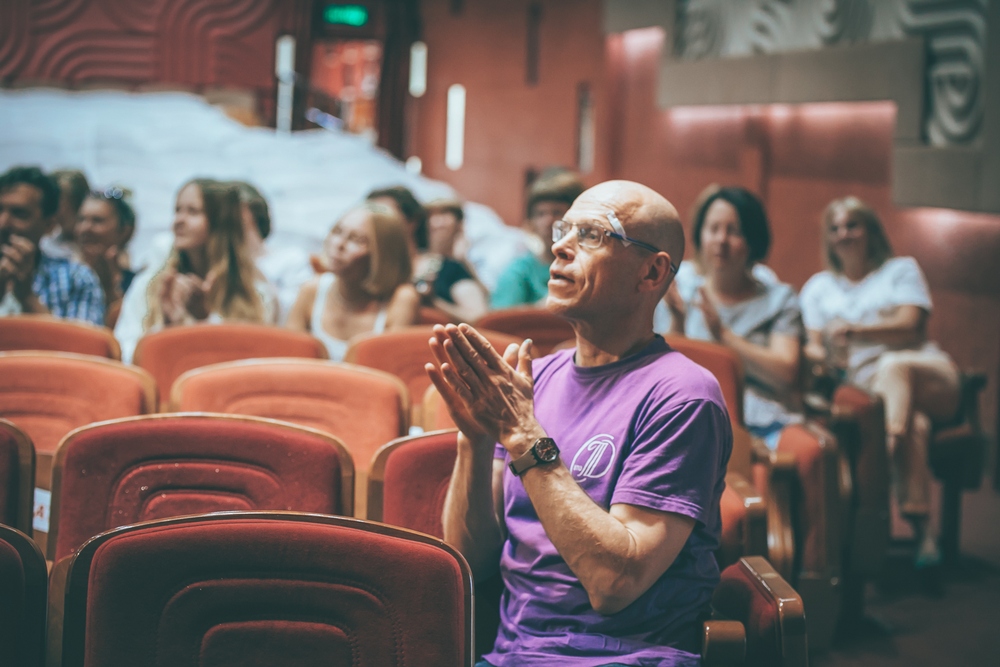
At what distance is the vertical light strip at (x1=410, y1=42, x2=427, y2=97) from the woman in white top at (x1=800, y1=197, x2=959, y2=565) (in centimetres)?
1032

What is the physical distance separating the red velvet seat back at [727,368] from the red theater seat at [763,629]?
3.81ft

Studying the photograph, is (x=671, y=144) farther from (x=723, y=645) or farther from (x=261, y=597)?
(x=261, y=597)

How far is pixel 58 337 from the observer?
3.27 meters

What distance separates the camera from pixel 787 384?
3178 millimetres

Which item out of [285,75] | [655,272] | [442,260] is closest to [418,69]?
[285,75]

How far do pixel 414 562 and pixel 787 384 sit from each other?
1.94m

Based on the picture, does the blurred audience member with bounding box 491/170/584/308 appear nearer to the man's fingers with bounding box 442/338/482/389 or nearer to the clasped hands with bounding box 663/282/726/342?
the clasped hands with bounding box 663/282/726/342

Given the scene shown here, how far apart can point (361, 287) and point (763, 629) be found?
2.29 metres

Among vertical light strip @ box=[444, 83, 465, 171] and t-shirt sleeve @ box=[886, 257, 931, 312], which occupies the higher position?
vertical light strip @ box=[444, 83, 465, 171]

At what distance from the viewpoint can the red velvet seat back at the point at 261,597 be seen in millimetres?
1474

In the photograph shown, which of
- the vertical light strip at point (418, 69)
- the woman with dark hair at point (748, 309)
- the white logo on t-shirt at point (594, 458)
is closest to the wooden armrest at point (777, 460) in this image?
the woman with dark hair at point (748, 309)

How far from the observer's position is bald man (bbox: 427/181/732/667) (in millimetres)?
1579

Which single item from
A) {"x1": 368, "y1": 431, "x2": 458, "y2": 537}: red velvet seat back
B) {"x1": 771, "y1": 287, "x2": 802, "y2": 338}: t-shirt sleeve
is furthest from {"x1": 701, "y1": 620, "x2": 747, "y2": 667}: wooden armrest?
{"x1": 771, "y1": 287, "x2": 802, "y2": 338}: t-shirt sleeve

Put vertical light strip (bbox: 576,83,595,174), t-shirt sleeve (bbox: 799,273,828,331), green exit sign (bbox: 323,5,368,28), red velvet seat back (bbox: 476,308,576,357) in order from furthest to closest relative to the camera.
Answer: green exit sign (bbox: 323,5,368,28) → vertical light strip (bbox: 576,83,595,174) → t-shirt sleeve (bbox: 799,273,828,331) → red velvet seat back (bbox: 476,308,576,357)
